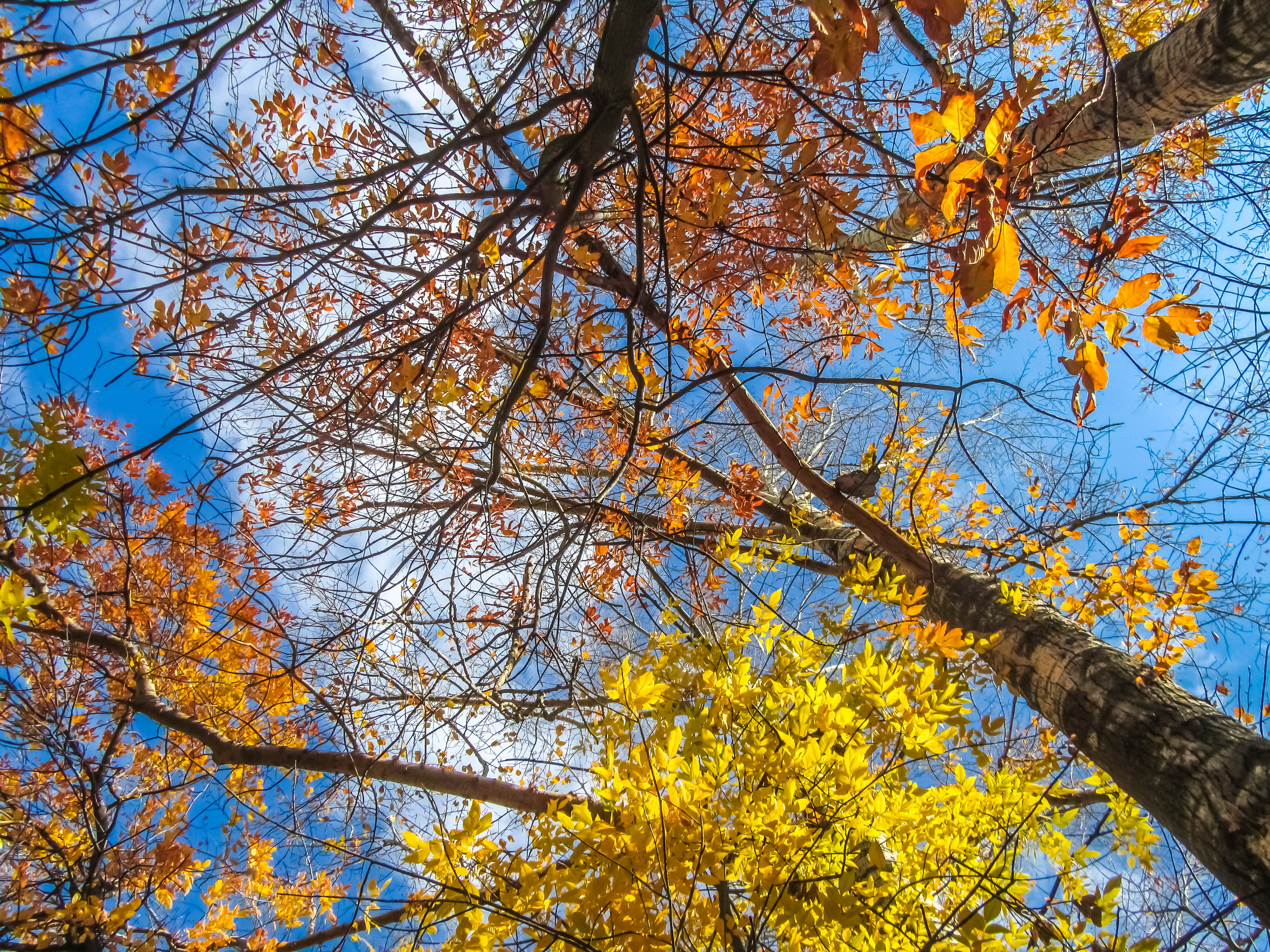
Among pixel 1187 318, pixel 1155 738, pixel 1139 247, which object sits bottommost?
pixel 1155 738

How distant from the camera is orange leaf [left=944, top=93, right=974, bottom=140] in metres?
0.84

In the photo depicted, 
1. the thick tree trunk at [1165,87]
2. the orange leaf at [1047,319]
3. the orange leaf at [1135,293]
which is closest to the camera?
the orange leaf at [1135,293]

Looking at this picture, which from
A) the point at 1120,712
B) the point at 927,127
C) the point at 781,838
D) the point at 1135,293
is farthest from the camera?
the point at 1120,712

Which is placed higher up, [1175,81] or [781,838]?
[1175,81]

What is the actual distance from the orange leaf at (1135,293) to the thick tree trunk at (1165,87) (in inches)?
25.7

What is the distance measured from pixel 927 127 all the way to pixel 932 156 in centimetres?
4

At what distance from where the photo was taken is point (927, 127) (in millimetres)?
819

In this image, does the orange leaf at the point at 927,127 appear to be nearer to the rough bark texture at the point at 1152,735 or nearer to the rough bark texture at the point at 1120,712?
the rough bark texture at the point at 1120,712

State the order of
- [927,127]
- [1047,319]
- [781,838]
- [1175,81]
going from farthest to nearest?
[1175,81], [781,838], [1047,319], [927,127]

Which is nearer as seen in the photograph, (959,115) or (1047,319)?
(959,115)

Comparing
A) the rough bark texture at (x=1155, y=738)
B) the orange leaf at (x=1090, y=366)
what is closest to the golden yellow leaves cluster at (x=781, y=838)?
the rough bark texture at (x=1155, y=738)

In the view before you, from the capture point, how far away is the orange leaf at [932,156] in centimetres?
83

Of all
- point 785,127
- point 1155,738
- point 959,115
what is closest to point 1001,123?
point 959,115

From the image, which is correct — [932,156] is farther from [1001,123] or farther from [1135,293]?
[1135,293]
